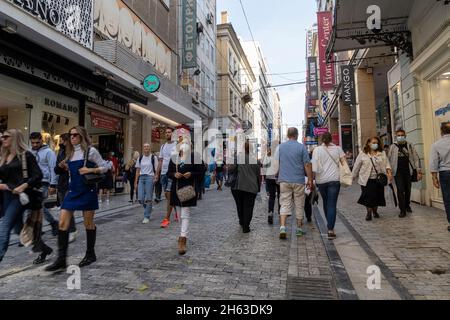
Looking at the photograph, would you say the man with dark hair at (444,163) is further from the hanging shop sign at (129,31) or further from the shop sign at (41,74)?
the hanging shop sign at (129,31)

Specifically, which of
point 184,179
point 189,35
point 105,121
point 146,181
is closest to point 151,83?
point 105,121

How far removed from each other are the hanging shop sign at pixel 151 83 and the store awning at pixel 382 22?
7.13m

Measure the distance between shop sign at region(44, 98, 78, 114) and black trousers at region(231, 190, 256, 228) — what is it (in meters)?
7.64

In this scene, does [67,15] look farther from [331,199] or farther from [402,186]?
[402,186]

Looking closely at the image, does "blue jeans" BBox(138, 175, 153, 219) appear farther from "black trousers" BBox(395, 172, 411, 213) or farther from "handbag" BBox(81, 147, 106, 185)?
"black trousers" BBox(395, 172, 411, 213)

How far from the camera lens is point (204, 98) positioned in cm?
2680

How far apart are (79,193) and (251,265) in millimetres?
2314

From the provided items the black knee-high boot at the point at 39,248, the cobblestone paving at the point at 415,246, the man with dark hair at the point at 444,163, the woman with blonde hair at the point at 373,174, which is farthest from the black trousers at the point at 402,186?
the black knee-high boot at the point at 39,248

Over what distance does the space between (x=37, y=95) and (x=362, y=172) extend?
958cm

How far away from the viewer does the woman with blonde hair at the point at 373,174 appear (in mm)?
6914

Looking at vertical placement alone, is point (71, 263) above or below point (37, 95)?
below

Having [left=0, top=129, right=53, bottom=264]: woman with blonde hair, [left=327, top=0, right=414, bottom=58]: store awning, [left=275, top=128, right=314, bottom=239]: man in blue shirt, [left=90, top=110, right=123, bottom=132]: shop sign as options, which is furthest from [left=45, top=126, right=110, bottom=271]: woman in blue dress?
[left=90, top=110, right=123, bottom=132]: shop sign
